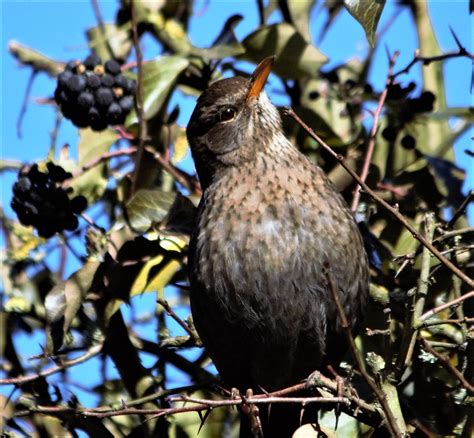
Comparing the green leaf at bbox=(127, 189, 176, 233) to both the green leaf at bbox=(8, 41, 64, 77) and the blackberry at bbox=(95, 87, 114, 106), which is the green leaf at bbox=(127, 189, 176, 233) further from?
the green leaf at bbox=(8, 41, 64, 77)

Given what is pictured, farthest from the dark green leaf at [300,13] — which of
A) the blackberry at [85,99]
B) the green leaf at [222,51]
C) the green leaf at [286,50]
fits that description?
the blackberry at [85,99]

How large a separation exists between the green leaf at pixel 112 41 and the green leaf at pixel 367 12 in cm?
214

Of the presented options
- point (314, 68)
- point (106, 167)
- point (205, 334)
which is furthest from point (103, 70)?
point (205, 334)

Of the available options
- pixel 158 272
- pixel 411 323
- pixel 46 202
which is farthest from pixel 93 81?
pixel 411 323

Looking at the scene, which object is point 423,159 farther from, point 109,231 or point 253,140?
point 109,231

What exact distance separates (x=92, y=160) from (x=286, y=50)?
99 cm

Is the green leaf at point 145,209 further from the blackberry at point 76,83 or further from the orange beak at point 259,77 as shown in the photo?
the orange beak at point 259,77

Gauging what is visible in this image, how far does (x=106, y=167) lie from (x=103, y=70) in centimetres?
Result: 42

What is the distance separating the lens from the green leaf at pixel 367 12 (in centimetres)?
336

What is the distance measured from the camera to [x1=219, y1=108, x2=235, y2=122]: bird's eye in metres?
4.89

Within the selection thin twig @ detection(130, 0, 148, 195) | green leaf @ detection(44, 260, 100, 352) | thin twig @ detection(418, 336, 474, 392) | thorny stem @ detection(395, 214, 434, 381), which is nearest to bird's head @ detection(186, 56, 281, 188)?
thin twig @ detection(130, 0, 148, 195)

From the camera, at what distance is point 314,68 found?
499 cm

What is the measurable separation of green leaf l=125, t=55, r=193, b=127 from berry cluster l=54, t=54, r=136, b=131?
63 mm

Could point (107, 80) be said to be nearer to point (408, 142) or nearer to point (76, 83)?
point (76, 83)
